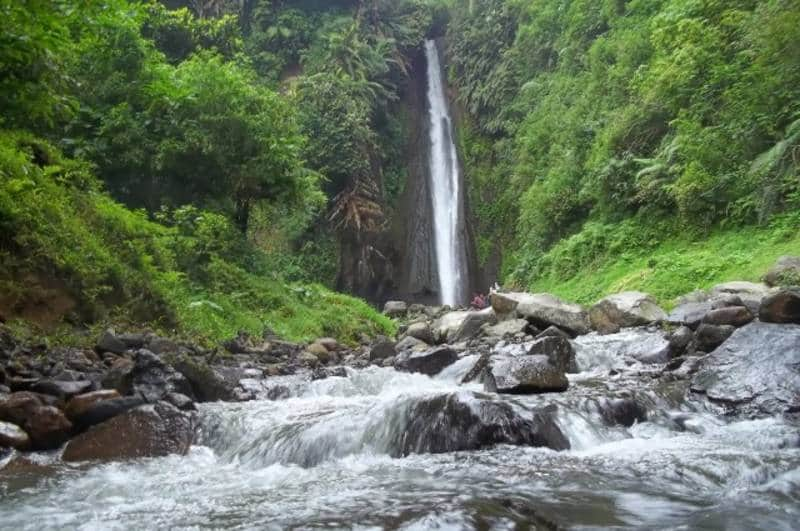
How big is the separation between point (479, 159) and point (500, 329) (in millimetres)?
18491

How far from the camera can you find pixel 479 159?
29.3m

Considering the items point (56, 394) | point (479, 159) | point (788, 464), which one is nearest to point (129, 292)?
point (56, 394)

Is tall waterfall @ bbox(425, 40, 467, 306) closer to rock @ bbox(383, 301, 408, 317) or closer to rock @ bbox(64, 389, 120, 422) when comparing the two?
rock @ bbox(383, 301, 408, 317)

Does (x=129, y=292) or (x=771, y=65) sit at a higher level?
(x=771, y=65)

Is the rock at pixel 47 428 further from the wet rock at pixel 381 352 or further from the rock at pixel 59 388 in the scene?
the wet rock at pixel 381 352

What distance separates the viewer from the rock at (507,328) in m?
11.5

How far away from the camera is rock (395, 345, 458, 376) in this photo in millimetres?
9289

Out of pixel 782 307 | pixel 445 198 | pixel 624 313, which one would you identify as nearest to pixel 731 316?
pixel 782 307

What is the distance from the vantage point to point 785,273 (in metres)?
10.3

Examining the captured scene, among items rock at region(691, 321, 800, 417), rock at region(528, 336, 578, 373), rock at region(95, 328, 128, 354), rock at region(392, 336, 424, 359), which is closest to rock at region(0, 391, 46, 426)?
rock at region(95, 328, 128, 354)

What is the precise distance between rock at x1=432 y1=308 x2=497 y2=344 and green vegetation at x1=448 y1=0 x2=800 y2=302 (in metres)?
3.45

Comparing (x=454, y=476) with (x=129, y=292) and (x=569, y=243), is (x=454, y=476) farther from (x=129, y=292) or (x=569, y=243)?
(x=569, y=243)

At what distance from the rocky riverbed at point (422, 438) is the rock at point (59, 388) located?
0.02 meters

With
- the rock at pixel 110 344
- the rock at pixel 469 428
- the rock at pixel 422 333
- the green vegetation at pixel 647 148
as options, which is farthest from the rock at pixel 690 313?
the rock at pixel 110 344
